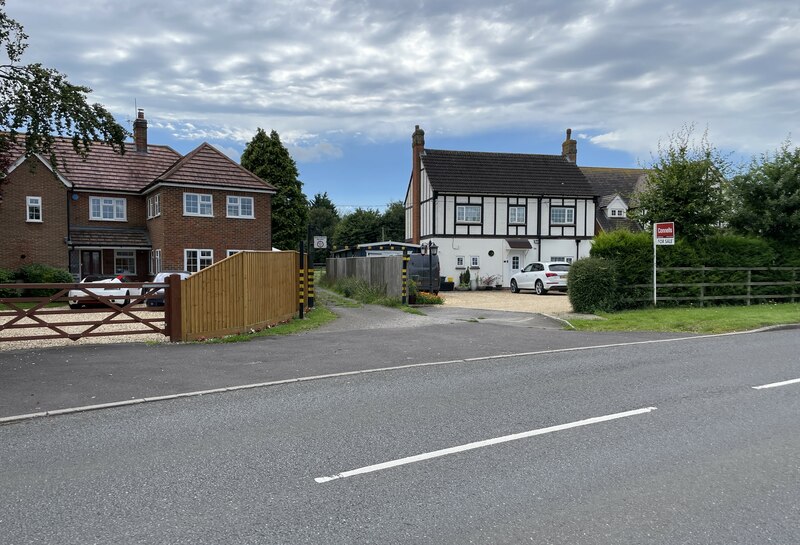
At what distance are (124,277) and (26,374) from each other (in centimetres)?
1746

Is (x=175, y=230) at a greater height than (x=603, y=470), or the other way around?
(x=175, y=230)

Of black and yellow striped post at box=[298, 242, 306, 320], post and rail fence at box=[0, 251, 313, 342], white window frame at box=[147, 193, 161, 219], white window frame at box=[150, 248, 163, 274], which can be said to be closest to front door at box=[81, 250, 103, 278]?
white window frame at box=[150, 248, 163, 274]

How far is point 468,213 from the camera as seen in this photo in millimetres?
37562

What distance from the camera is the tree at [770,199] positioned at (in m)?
20.6

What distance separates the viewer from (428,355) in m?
11.0

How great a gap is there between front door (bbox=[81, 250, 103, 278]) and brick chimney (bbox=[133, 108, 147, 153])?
6.54 meters

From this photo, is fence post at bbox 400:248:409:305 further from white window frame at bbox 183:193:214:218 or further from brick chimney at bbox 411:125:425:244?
brick chimney at bbox 411:125:425:244

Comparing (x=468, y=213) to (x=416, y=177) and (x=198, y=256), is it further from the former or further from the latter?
(x=198, y=256)

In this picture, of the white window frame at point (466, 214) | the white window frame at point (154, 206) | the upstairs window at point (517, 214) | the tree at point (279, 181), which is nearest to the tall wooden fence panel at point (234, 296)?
the white window frame at point (154, 206)

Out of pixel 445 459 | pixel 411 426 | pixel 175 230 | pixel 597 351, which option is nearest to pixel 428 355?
pixel 597 351

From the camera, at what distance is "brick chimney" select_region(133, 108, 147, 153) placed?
108 ft

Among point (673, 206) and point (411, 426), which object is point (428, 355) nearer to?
point (411, 426)

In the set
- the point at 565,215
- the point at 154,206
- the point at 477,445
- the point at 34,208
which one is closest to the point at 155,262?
the point at 154,206

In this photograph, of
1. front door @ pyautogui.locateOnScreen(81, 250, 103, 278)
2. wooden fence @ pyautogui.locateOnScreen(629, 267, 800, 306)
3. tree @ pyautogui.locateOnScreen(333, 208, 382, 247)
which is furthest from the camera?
tree @ pyautogui.locateOnScreen(333, 208, 382, 247)
